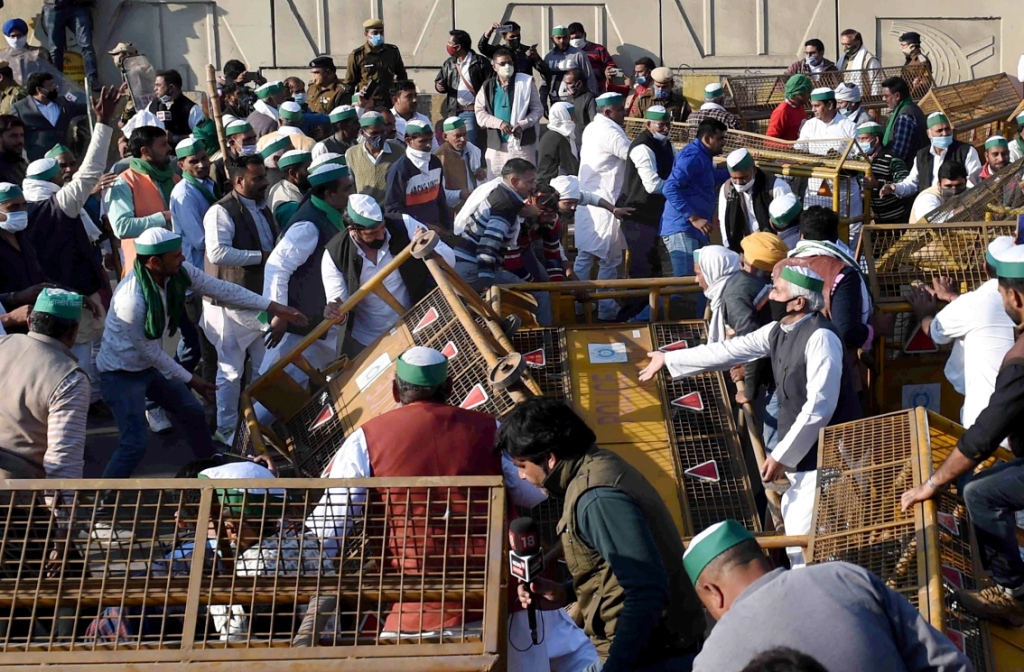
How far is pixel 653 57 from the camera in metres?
19.7

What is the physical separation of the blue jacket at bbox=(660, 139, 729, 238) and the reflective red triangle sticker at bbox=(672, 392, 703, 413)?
340cm

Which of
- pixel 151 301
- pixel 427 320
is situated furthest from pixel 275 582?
pixel 151 301

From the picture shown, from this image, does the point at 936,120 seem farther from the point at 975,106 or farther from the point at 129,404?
→ the point at 129,404

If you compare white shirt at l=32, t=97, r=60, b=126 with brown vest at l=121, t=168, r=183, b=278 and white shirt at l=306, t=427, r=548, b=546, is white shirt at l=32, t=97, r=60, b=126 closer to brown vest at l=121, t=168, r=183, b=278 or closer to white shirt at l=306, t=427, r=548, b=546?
brown vest at l=121, t=168, r=183, b=278

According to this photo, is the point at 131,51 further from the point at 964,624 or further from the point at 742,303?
the point at 964,624

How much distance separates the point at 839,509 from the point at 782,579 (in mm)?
2080

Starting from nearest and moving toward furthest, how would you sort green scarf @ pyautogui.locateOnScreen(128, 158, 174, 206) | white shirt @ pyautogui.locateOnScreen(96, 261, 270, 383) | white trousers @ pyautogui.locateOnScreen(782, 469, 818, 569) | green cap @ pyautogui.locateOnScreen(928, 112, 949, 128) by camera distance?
white trousers @ pyautogui.locateOnScreen(782, 469, 818, 569) < white shirt @ pyautogui.locateOnScreen(96, 261, 270, 383) < green scarf @ pyautogui.locateOnScreen(128, 158, 174, 206) < green cap @ pyautogui.locateOnScreen(928, 112, 949, 128)

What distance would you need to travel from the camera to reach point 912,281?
25.8 ft

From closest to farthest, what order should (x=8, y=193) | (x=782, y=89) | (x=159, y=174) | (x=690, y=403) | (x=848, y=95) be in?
(x=690, y=403) → (x=8, y=193) → (x=159, y=174) → (x=848, y=95) → (x=782, y=89)

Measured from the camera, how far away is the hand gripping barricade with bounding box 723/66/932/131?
16125mm

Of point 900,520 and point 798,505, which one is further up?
point 900,520

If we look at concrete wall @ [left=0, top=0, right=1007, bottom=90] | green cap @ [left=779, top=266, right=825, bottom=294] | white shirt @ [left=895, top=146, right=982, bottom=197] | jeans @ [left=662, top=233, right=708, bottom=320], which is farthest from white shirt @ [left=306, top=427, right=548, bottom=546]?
concrete wall @ [left=0, top=0, right=1007, bottom=90]

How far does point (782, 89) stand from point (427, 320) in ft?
37.9

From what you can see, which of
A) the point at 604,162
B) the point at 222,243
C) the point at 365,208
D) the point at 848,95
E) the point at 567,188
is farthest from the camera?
the point at 848,95
